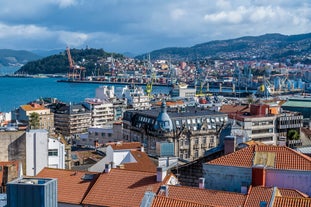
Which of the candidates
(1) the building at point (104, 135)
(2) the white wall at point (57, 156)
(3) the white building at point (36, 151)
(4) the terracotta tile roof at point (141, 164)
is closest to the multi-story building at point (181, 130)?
(1) the building at point (104, 135)

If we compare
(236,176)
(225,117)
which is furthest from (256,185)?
(225,117)

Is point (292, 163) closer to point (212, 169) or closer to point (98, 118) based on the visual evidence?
point (212, 169)

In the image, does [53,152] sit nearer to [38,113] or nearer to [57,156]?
[57,156]

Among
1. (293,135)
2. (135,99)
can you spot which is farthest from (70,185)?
(135,99)

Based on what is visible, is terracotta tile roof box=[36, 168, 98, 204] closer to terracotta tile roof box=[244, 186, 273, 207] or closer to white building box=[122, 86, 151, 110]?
terracotta tile roof box=[244, 186, 273, 207]

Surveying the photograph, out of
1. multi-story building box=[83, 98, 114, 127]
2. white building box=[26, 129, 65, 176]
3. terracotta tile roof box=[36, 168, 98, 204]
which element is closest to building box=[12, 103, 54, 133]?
multi-story building box=[83, 98, 114, 127]

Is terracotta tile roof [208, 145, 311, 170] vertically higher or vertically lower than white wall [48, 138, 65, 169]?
higher

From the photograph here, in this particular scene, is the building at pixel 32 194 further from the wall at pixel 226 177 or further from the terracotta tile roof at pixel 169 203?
the wall at pixel 226 177

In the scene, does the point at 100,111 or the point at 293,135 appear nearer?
the point at 293,135
